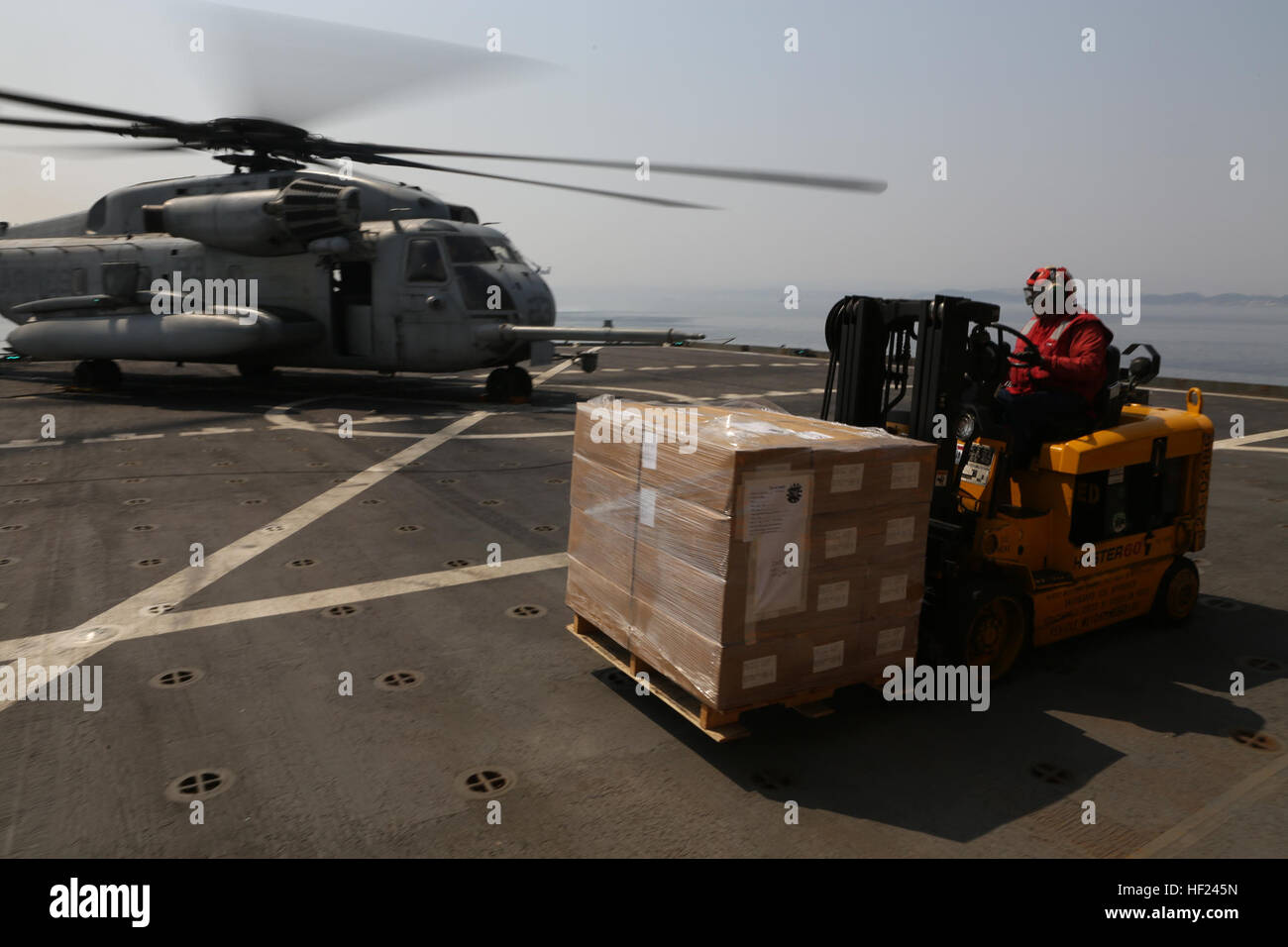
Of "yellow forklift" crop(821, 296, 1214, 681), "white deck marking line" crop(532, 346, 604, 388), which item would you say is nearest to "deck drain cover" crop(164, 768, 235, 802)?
"yellow forklift" crop(821, 296, 1214, 681)

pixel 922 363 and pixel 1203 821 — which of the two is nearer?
pixel 1203 821

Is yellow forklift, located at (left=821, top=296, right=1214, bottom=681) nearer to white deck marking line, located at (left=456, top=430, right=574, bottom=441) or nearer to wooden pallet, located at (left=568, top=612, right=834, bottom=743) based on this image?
wooden pallet, located at (left=568, top=612, right=834, bottom=743)

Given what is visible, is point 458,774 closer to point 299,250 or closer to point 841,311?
point 841,311

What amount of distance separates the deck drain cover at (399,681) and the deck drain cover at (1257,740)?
4.81m

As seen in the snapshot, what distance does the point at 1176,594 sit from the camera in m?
6.38

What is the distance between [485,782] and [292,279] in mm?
15389

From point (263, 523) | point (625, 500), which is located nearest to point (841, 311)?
point (625, 500)

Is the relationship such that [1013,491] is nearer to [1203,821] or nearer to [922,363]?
[922,363]

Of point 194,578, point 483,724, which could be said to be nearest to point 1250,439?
point 483,724

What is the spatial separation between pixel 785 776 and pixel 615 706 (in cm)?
118

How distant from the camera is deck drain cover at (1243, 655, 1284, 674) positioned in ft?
18.8

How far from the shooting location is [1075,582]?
5812mm

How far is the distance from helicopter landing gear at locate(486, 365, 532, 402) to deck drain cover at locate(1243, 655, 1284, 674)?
13.3m

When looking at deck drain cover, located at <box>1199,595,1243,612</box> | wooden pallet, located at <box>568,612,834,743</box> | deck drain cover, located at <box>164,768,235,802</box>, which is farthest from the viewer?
deck drain cover, located at <box>1199,595,1243,612</box>
